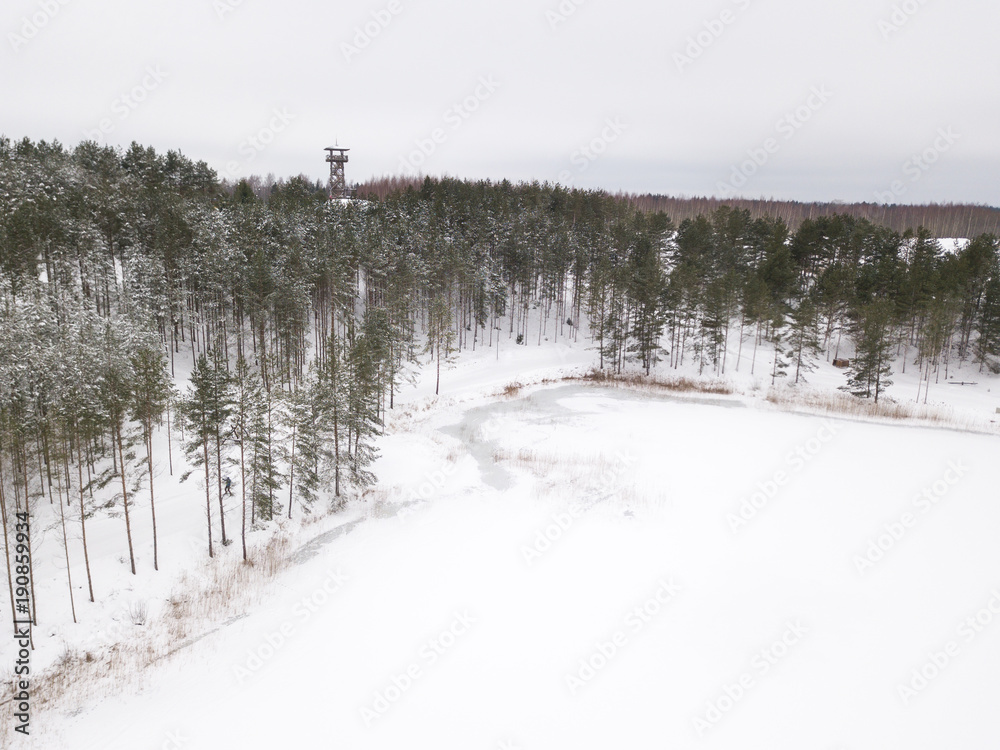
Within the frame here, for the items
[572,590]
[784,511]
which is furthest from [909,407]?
[572,590]

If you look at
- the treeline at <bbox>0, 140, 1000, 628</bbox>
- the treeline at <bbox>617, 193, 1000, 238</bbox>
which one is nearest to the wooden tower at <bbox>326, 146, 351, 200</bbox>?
the treeline at <bbox>0, 140, 1000, 628</bbox>

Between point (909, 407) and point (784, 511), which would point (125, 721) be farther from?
point (909, 407)

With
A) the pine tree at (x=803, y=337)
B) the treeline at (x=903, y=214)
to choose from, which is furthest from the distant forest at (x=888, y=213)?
the pine tree at (x=803, y=337)

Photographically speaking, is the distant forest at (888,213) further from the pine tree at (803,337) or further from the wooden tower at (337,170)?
the pine tree at (803,337)

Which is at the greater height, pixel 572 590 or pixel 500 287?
pixel 500 287

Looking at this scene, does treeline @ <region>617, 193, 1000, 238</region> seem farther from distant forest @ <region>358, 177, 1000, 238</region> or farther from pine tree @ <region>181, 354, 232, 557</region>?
pine tree @ <region>181, 354, 232, 557</region>
